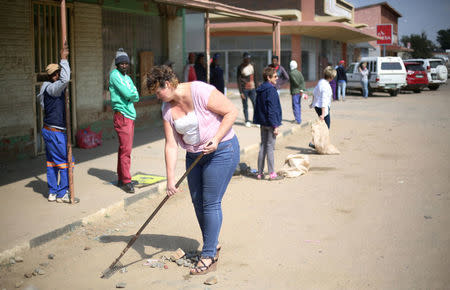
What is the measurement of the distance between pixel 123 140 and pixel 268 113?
7.34 feet

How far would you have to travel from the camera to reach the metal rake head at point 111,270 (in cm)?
450

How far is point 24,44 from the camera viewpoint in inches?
360

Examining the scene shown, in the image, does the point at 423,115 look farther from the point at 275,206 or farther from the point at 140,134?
the point at 275,206

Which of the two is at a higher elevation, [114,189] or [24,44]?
[24,44]

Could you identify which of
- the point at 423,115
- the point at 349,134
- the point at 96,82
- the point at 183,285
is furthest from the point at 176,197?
the point at 423,115

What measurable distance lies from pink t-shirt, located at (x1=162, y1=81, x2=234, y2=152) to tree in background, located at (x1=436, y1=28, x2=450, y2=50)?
133 metres

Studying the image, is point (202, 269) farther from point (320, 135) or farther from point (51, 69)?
point (320, 135)

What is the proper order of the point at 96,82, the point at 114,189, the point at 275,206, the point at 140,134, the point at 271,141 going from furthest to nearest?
the point at 140,134 < the point at 96,82 < the point at 271,141 < the point at 114,189 < the point at 275,206

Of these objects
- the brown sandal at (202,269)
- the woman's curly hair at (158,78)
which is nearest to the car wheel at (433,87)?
the brown sandal at (202,269)

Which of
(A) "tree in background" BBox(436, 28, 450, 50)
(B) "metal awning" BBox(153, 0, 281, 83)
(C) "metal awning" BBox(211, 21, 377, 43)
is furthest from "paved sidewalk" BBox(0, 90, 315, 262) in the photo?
(A) "tree in background" BBox(436, 28, 450, 50)

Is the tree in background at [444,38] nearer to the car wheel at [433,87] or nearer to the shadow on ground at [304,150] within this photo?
the car wheel at [433,87]

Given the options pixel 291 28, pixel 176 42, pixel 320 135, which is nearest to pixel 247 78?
pixel 176 42

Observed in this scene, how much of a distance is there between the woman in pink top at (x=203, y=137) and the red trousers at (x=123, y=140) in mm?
2619

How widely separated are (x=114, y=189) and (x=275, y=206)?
7.28 ft
